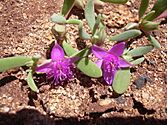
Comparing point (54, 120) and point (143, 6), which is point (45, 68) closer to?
point (54, 120)

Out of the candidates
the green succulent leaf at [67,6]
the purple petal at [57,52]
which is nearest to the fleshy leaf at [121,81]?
the purple petal at [57,52]

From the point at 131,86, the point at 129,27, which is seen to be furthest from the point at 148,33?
the point at 131,86

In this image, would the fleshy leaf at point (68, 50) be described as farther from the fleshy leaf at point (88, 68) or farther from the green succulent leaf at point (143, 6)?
the green succulent leaf at point (143, 6)

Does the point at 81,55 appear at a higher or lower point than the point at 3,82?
higher

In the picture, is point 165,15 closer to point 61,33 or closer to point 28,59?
point 61,33

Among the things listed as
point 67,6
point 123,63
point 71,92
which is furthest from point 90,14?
point 71,92

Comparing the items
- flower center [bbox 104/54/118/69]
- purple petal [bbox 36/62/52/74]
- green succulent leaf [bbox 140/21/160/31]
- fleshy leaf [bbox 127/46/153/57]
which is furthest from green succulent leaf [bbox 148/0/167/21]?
purple petal [bbox 36/62/52/74]
